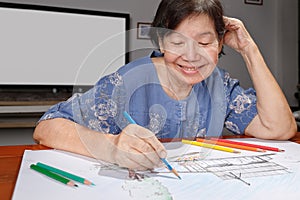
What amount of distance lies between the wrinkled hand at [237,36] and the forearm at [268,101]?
1.5 inches

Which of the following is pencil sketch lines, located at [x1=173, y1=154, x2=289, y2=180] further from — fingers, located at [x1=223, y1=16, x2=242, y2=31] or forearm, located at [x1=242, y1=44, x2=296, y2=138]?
fingers, located at [x1=223, y1=16, x2=242, y2=31]

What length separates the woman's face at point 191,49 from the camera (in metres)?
0.62

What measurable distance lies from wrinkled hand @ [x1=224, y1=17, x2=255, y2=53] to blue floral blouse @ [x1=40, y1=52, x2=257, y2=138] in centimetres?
26

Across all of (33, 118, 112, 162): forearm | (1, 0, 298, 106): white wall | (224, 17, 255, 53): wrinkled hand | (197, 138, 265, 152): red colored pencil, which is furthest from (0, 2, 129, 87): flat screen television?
(197, 138, 265, 152): red colored pencil

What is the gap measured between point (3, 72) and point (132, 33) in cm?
204

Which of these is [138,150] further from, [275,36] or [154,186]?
[275,36]

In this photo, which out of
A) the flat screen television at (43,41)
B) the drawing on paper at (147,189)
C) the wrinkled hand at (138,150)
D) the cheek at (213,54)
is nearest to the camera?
the drawing on paper at (147,189)

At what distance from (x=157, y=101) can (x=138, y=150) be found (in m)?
0.20

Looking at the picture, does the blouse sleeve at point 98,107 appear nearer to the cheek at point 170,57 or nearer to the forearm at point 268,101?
the cheek at point 170,57

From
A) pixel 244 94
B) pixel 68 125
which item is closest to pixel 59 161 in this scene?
pixel 68 125

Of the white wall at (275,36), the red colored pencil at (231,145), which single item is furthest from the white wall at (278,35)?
the red colored pencil at (231,145)

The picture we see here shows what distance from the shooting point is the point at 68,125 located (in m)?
0.75

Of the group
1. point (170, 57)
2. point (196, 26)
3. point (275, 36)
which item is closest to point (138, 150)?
point (170, 57)

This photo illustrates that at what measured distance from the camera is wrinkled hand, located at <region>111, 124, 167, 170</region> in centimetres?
57
